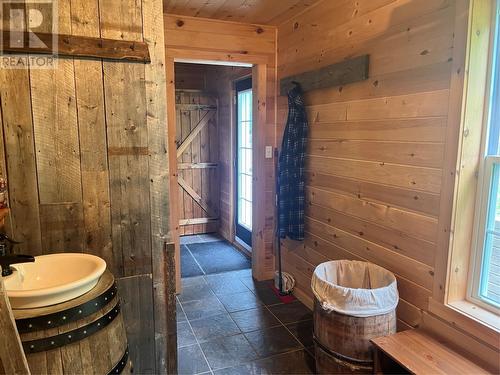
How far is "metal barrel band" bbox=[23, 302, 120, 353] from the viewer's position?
1136 millimetres

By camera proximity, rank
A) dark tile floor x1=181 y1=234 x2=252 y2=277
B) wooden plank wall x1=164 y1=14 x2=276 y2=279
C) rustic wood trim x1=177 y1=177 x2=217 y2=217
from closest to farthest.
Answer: wooden plank wall x1=164 y1=14 x2=276 y2=279 < dark tile floor x1=181 y1=234 x2=252 y2=277 < rustic wood trim x1=177 y1=177 x2=217 y2=217

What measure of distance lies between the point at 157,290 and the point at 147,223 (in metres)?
0.35

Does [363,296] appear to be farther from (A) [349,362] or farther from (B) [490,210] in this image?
(B) [490,210]

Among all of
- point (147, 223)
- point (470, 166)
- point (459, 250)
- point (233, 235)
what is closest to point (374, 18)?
point (470, 166)

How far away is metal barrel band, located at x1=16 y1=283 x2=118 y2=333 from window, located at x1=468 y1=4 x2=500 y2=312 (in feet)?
5.41

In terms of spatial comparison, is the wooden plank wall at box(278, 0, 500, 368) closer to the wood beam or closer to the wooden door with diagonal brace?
the wooden door with diagonal brace

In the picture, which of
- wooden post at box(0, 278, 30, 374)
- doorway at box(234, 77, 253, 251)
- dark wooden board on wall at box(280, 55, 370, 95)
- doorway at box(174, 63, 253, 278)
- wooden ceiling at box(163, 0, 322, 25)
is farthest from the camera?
doorway at box(174, 63, 253, 278)

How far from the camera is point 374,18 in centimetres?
211

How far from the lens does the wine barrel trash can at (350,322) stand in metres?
1.80

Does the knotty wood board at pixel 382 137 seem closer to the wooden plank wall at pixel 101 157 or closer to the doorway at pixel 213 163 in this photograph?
the wooden plank wall at pixel 101 157

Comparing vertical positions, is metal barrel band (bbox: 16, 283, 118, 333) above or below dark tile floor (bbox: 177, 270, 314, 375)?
above

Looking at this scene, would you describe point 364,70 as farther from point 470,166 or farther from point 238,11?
point 238,11

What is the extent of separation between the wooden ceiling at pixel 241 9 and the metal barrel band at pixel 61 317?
2192 millimetres

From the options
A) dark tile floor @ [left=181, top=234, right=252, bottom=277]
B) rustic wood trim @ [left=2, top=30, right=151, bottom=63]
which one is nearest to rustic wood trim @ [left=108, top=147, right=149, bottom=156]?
rustic wood trim @ [left=2, top=30, right=151, bottom=63]
